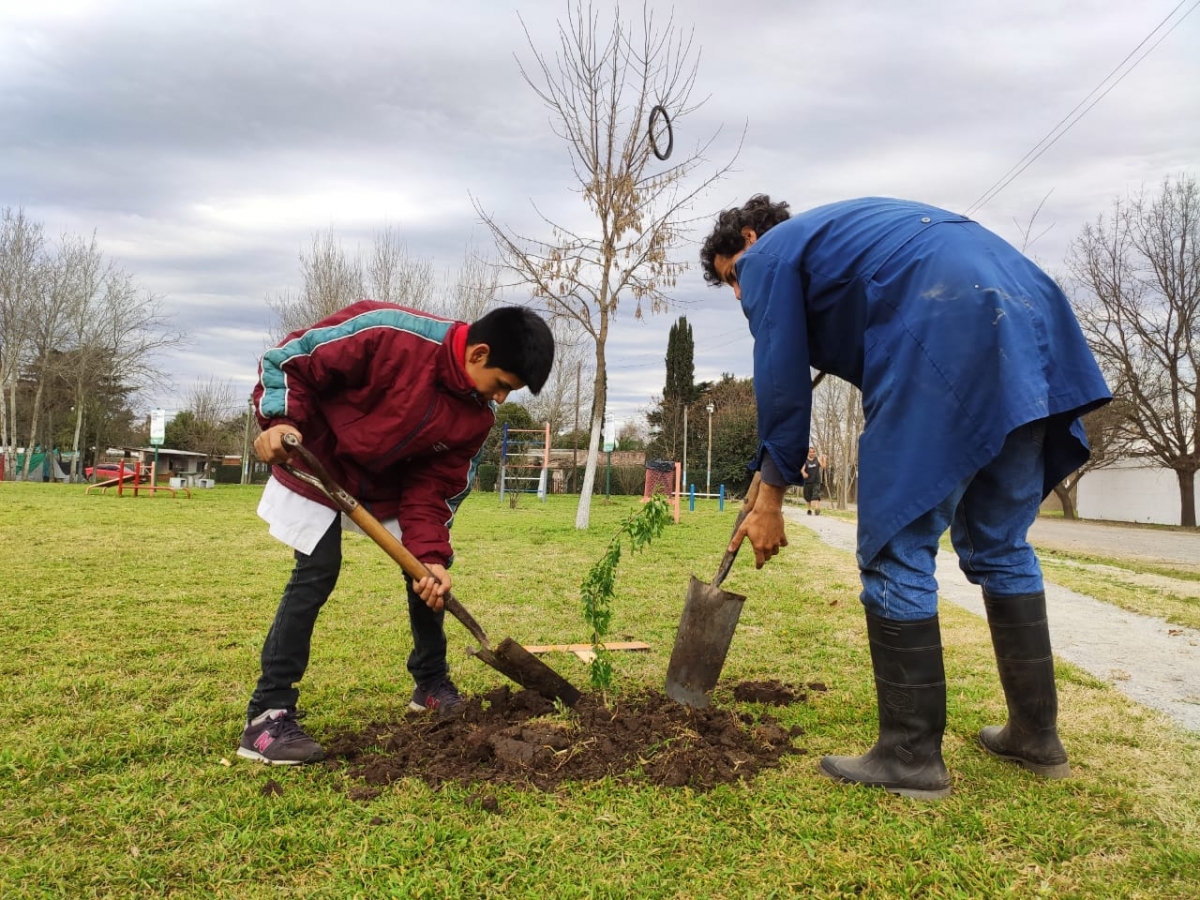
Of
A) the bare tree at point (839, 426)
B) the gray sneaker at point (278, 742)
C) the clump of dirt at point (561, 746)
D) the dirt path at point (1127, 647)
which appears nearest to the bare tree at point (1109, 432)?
the bare tree at point (839, 426)

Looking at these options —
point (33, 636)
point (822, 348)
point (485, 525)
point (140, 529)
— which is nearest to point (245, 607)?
point (33, 636)

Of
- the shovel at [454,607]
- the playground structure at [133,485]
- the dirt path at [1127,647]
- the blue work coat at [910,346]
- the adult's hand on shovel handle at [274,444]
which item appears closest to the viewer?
the blue work coat at [910,346]

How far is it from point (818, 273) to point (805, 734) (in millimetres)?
1590

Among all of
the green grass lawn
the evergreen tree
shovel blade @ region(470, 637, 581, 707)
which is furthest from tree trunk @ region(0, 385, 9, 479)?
shovel blade @ region(470, 637, 581, 707)

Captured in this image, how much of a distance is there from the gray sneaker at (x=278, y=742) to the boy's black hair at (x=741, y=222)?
222 cm

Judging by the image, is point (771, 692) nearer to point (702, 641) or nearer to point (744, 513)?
point (702, 641)

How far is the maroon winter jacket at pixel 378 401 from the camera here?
2.60 meters

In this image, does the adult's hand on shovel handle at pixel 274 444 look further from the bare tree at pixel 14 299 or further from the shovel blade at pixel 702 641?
the bare tree at pixel 14 299

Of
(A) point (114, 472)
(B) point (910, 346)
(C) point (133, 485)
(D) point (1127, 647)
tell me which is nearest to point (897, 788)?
(B) point (910, 346)

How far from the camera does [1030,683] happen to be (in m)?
2.40

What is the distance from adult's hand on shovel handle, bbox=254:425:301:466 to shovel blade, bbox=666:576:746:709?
1.48m

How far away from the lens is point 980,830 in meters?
2.03

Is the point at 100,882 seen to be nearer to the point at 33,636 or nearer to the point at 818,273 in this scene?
the point at 818,273

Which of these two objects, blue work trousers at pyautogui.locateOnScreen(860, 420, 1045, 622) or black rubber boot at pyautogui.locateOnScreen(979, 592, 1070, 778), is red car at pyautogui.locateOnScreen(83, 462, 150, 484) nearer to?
blue work trousers at pyautogui.locateOnScreen(860, 420, 1045, 622)
